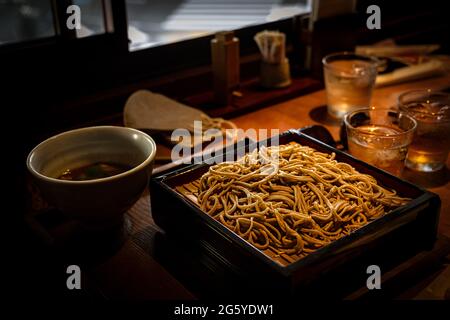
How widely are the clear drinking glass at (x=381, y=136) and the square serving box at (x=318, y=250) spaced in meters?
0.14

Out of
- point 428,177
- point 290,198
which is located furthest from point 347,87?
point 290,198

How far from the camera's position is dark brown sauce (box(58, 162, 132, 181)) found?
1289 mm

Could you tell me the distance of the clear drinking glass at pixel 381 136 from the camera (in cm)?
146

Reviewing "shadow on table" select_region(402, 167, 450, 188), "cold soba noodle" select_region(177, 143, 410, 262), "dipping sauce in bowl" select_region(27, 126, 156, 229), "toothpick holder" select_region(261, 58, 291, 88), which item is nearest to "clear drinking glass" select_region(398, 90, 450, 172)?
"shadow on table" select_region(402, 167, 450, 188)

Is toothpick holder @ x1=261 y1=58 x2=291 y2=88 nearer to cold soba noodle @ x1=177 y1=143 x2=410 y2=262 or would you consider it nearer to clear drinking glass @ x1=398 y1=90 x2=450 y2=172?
clear drinking glass @ x1=398 y1=90 x2=450 y2=172

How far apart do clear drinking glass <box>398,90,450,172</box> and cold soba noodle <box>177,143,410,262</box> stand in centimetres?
36

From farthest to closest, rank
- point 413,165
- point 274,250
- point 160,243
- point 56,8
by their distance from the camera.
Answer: point 56,8 < point 413,165 < point 160,243 < point 274,250

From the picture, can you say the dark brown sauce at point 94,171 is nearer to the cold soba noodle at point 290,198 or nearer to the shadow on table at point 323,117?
the cold soba noodle at point 290,198

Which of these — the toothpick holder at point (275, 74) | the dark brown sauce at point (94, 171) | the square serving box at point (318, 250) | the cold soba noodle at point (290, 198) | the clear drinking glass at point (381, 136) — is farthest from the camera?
the toothpick holder at point (275, 74)

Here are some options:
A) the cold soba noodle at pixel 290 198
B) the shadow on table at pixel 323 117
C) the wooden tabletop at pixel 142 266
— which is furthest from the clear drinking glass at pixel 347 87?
the cold soba noodle at pixel 290 198

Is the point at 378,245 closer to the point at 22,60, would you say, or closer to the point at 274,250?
the point at 274,250

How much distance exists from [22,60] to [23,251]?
67 centimetres
